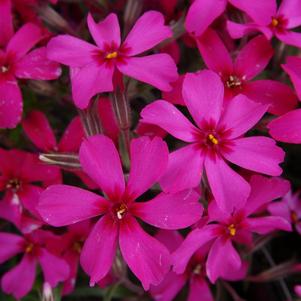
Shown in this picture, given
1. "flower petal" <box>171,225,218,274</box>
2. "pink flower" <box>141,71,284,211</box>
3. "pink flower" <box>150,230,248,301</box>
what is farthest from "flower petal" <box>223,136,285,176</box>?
"pink flower" <box>150,230,248,301</box>

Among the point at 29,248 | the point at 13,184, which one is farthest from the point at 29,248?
the point at 13,184

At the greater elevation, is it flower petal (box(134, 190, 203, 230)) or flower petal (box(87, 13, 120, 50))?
flower petal (box(87, 13, 120, 50))

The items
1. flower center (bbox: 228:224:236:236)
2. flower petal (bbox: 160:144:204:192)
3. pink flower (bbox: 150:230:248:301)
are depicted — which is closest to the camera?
flower petal (bbox: 160:144:204:192)

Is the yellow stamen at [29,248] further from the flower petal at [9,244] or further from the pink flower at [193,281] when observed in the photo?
the pink flower at [193,281]

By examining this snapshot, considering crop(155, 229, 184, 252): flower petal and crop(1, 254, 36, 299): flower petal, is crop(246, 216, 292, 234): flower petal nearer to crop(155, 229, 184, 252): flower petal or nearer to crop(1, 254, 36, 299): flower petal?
crop(155, 229, 184, 252): flower petal

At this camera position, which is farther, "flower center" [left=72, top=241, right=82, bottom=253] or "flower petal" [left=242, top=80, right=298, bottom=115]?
"flower center" [left=72, top=241, right=82, bottom=253]

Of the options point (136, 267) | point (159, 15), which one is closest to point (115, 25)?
point (159, 15)

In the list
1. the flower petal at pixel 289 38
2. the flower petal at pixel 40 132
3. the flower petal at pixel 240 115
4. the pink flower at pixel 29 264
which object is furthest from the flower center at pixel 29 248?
the flower petal at pixel 289 38
